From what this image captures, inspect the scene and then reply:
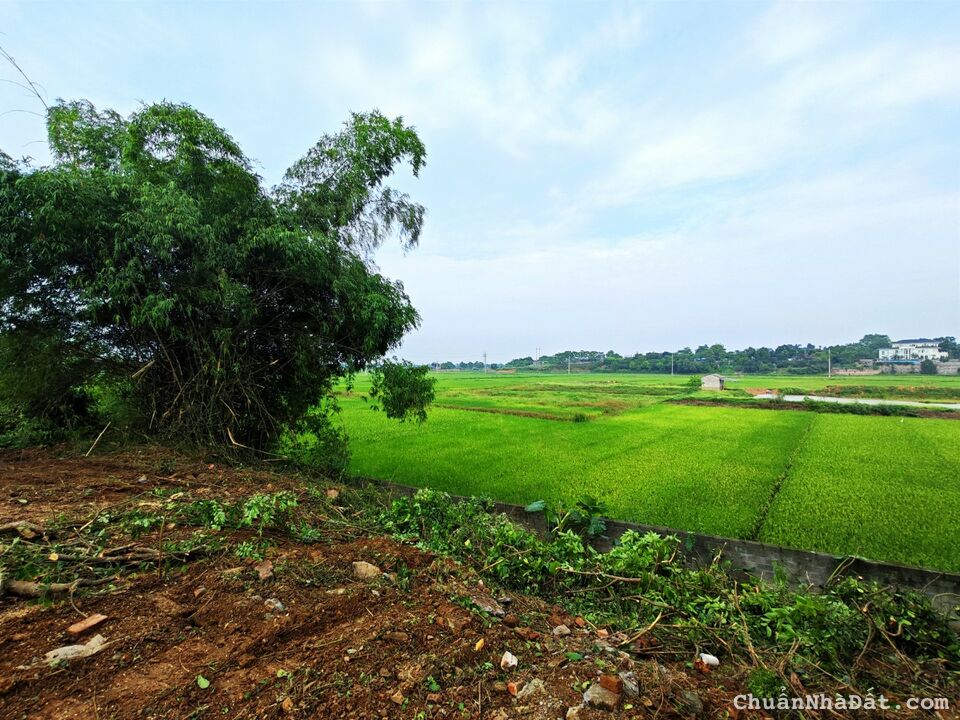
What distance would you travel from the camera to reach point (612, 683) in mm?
1853

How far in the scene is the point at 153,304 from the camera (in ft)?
16.2

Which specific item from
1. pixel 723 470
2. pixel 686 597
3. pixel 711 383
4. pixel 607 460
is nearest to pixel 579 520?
pixel 686 597

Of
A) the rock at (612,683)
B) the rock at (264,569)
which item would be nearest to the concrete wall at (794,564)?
the rock at (612,683)

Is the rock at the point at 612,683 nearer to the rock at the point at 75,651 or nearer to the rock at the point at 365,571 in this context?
the rock at the point at 365,571

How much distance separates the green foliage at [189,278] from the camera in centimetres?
480

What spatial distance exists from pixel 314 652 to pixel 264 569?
899 millimetres

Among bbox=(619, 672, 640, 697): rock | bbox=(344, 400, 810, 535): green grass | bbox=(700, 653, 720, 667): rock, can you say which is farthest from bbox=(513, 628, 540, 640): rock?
bbox=(344, 400, 810, 535): green grass

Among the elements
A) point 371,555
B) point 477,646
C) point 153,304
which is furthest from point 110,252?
point 477,646

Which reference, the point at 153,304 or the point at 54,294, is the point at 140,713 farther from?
the point at 54,294

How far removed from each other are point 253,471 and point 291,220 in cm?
353

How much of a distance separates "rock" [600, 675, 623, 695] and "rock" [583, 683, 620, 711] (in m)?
0.02

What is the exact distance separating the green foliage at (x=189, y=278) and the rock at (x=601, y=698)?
4916mm

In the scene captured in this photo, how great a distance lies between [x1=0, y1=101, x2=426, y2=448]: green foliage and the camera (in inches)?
189

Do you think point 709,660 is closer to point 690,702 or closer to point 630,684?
point 690,702
